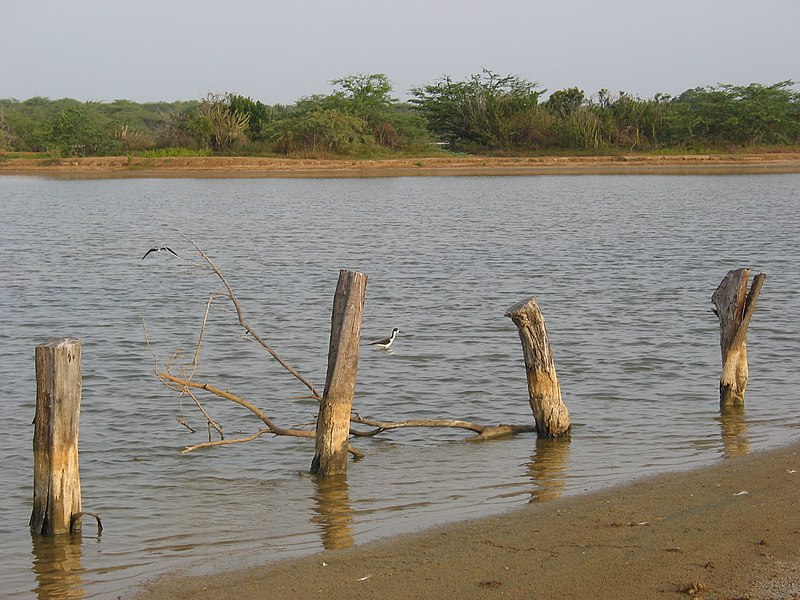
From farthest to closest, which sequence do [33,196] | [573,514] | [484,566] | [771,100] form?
[771,100] → [33,196] → [573,514] → [484,566]

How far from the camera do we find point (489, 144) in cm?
6781

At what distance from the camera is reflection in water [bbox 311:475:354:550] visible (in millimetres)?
6941

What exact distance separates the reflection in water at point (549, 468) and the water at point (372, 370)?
0.03 meters

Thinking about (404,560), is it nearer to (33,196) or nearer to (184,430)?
(184,430)

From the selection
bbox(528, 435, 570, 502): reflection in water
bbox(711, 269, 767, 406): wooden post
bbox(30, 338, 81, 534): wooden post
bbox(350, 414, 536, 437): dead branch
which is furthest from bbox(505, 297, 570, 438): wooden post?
bbox(30, 338, 81, 534): wooden post

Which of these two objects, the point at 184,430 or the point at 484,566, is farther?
the point at 184,430

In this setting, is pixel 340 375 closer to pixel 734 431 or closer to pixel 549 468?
pixel 549 468

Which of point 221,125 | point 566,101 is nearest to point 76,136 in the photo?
point 221,125

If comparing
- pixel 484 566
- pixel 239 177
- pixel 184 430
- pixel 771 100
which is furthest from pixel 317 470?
pixel 771 100

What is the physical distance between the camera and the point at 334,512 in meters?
7.62

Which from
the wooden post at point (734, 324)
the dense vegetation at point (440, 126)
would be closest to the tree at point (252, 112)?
the dense vegetation at point (440, 126)

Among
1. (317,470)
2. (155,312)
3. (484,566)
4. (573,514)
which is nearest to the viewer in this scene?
(484,566)

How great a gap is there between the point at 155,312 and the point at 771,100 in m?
59.3

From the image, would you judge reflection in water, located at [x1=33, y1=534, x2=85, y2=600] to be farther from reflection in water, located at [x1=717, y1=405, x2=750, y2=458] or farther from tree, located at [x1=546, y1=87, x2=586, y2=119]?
tree, located at [x1=546, y1=87, x2=586, y2=119]
